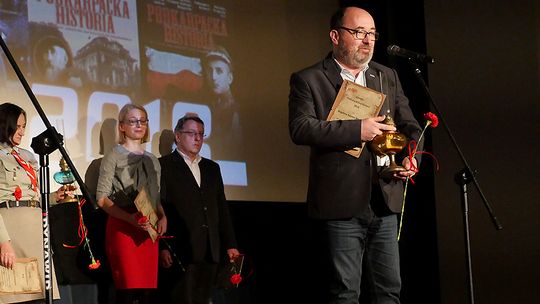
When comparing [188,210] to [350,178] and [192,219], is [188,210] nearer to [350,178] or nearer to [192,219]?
[192,219]

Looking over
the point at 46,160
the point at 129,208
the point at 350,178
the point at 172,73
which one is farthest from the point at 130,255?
the point at 350,178

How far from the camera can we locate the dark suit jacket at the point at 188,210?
5086 mm

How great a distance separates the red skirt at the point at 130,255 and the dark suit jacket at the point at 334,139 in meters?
1.76

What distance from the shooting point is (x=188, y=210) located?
16.8 ft

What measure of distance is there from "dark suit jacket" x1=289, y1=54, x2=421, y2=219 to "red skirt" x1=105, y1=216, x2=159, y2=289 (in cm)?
176

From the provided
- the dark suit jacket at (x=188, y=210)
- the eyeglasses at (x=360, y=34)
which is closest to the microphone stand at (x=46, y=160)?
the eyeglasses at (x=360, y=34)

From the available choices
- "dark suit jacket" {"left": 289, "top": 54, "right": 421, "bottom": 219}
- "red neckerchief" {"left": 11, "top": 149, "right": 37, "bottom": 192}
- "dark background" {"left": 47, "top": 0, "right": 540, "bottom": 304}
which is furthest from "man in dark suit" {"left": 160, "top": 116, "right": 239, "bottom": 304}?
"dark suit jacket" {"left": 289, "top": 54, "right": 421, "bottom": 219}

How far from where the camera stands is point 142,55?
17.6 feet

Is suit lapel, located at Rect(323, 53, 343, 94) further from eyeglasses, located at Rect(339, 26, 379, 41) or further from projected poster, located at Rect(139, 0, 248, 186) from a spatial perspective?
projected poster, located at Rect(139, 0, 248, 186)

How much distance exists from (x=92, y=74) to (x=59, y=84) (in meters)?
0.24

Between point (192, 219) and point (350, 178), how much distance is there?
2.10 metres

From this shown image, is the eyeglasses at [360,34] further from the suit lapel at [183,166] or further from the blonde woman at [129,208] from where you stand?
the suit lapel at [183,166]

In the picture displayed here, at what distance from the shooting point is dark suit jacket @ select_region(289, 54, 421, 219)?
3.14 metres

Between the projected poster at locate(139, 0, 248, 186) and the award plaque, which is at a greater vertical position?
the projected poster at locate(139, 0, 248, 186)
